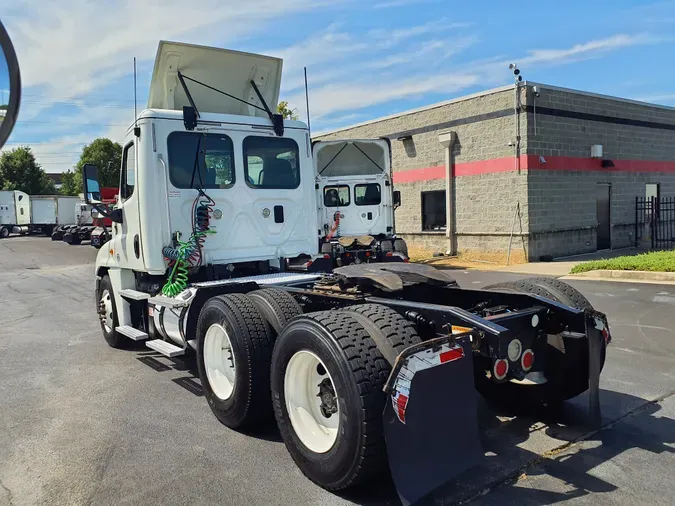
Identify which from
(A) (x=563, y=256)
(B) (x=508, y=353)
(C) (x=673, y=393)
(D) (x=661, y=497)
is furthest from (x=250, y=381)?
(A) (x=563, y=256)

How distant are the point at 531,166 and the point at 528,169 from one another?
16 centimetres

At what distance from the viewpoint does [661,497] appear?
3.32 metres

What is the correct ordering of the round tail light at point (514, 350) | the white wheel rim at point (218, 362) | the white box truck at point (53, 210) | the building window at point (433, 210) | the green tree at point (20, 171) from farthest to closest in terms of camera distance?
the green tree at point (20, 171), the white box truck at point (53, 210), the building window at point (433, 210), the white wheel rim at point (218, 362), the round tail light at point (514, 350)

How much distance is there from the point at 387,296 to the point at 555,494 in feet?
6.36

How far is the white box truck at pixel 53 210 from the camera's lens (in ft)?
144

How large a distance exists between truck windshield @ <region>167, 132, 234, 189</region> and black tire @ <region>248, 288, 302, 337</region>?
2.08 metres

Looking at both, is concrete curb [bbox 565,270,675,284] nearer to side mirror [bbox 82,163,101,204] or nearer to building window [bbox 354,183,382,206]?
building window [bbox 354,183,382,206]

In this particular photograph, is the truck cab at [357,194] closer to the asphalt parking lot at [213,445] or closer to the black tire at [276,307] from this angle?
the asphalt parking lot at [213,445]

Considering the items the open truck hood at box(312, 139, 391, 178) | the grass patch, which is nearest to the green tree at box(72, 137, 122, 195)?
the open truck hood at box(312, 139, 391, 178)

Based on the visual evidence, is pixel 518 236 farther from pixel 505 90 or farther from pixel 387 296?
pixel 387 296

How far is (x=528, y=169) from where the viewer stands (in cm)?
1642

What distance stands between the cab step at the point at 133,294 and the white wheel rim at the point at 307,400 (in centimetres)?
318

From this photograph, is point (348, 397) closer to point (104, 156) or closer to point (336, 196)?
point (336, 196)

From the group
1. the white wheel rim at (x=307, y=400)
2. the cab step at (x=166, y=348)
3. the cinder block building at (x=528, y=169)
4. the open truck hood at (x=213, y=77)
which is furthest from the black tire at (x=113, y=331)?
the cinder block building at (x=528, y=169)
